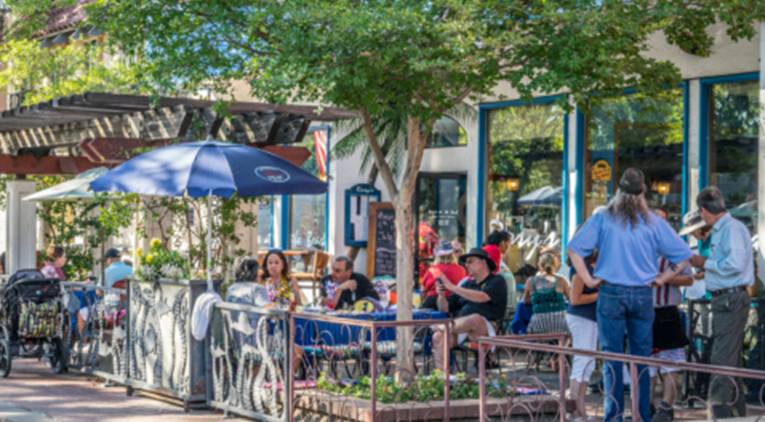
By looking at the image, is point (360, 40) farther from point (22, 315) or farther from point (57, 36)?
point (57, 36)

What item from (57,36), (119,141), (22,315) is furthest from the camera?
(57,36)

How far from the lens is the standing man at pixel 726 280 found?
740 cm

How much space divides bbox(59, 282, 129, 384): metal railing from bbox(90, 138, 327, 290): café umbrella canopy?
1.39m

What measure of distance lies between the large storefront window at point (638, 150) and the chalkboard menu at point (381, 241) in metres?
5.33

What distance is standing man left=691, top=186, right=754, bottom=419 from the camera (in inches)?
291

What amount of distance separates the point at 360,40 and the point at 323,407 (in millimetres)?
2718

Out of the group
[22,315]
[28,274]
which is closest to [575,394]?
[22,315]

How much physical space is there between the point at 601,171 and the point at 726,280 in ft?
14.8

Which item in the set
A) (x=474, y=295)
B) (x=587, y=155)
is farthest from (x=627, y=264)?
(x=587, y=155)

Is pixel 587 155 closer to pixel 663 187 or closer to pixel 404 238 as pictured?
pixel 663 187

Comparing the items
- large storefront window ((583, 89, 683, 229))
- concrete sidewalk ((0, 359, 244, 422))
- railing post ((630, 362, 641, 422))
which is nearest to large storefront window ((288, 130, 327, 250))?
large storefront window ((583, 89, 683, 229))

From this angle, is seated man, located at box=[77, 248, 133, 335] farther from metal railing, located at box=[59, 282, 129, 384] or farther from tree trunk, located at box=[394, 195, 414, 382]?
tree trunk, located at box=[394, 195, 414, 382]

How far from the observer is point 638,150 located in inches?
449

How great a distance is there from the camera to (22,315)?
1015 centimetres
